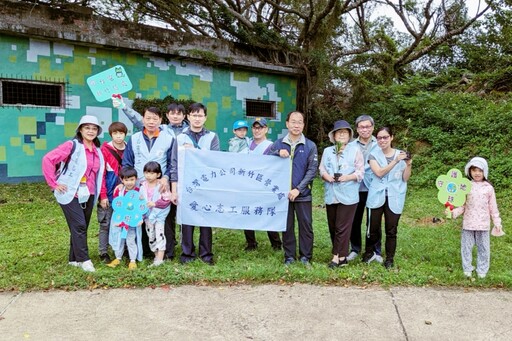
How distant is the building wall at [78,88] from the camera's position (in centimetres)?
948

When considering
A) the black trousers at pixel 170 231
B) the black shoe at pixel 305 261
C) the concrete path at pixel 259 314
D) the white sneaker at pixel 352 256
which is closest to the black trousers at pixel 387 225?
the white sneaker at pixel 352 256

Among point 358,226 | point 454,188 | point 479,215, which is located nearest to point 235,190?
point 358,226

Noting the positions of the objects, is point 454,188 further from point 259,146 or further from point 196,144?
point 196,144

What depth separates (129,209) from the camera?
4465mm

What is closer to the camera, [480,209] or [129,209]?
[480,209]

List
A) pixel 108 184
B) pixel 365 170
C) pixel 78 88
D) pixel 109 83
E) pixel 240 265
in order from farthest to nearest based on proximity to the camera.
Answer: pixel 78 88
pixel 109 83
pixel 365 170
pixel 108 184
pixel 240 265

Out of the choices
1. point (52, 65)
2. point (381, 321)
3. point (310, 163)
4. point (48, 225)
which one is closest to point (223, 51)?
point (52, 65)

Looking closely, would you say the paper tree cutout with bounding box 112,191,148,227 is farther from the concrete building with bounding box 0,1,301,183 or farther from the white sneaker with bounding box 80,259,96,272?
the concrete building with bounding box 0,1,301,183

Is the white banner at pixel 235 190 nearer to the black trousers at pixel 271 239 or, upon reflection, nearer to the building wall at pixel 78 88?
the black trousers at pixel 271 239

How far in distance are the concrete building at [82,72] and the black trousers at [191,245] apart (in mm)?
4808

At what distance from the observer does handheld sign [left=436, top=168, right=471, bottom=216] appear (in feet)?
14.1

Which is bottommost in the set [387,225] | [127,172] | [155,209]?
[387,225]

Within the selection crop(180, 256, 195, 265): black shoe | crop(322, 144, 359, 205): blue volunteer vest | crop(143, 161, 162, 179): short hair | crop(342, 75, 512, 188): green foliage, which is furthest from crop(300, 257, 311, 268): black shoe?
crop(342, 75, 512, 188): green foliage

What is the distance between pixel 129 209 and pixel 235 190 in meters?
1.16
